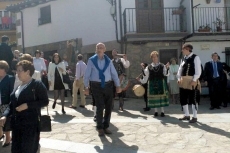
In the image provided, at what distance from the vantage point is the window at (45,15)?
53.3ft

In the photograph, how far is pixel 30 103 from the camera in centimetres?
362

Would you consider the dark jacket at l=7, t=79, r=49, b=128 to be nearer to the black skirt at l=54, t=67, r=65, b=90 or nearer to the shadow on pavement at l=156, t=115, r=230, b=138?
the shadow on pavement at l=156, t=115, r=230, b=138

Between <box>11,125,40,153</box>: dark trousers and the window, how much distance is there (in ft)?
43.6

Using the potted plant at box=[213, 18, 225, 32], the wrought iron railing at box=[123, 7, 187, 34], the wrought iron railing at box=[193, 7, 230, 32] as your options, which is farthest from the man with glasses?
the potted plant at box=[213, 18, 225, 32]

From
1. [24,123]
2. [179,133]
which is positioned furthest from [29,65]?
[179,133]

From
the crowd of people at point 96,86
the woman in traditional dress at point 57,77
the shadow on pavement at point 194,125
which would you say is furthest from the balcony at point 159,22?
the shadow on pavement at point 194,125

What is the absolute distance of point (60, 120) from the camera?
24.8 feet

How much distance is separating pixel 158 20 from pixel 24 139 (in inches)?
424

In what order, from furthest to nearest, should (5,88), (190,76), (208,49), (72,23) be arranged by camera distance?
(72,23) < (208,49) < (190,76) < (5,88)

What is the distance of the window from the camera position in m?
16.2

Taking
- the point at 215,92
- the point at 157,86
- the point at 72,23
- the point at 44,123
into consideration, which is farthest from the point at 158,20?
the point at 44,123

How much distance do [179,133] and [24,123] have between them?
11.5ft

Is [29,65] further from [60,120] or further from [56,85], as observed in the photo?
[56,85]

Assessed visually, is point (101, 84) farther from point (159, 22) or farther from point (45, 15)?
point (45, 15)
